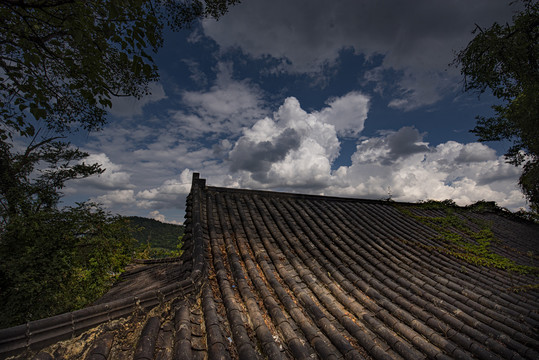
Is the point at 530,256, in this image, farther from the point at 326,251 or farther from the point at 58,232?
the point at 58,232

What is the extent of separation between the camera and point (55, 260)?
13227 mm

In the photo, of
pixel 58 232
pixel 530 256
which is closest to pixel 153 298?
pixel 530 256

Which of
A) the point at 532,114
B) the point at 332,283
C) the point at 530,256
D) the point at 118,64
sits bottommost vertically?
the point at 530,256

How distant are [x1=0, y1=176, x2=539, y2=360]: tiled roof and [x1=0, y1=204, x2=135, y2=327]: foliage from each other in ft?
41.9

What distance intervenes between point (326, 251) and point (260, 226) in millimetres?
1945

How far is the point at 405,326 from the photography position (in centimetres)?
375

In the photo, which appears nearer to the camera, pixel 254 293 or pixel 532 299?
pixel 254 293

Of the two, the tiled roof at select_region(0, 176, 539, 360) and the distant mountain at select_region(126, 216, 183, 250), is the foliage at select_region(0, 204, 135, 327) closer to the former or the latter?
the tiled roof at select_region(0, 176, 539, 360)

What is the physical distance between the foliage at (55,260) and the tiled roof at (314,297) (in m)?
12.8

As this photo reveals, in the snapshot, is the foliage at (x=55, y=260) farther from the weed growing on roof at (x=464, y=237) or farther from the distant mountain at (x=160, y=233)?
the distant mountain at (x=160, y=233)

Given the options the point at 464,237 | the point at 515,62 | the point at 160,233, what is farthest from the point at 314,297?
the point at 160,233

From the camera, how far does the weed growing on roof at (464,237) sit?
7.15 metres

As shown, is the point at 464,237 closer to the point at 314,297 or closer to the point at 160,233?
the point at 314,297

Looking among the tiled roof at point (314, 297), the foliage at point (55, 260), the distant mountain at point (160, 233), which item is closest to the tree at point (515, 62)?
the tiled roof at point (314, 297)
